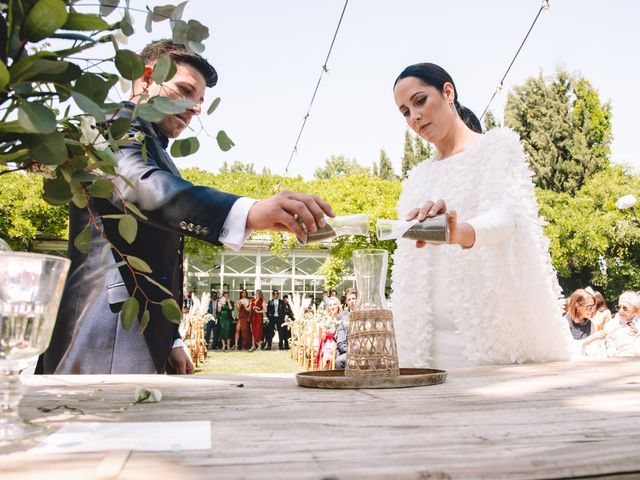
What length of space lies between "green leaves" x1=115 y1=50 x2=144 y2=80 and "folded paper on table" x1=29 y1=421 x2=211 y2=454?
1.59ft

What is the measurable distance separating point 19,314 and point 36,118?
26 cm

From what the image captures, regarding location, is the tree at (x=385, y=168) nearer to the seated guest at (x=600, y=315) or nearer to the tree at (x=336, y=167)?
the tree at (x=336, y=167)

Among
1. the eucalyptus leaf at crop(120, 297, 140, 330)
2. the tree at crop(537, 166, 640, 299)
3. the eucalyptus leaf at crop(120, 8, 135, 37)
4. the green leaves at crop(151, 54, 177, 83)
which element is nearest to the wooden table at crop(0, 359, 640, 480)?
the eucalyptus leaf at crop(120, 297, 140, 330)

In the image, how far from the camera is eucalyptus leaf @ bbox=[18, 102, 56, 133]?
0.65m

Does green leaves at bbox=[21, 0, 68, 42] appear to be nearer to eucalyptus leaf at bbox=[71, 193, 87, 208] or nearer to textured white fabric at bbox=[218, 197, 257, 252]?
eucalyptus leaf at bbox=[71, 193, 87, 208]

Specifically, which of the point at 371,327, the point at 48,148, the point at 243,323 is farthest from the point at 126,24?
the point at 243,323

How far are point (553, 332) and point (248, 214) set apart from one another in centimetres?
128

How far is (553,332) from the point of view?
211cm

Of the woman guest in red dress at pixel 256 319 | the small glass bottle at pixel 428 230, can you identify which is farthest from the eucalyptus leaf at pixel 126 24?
the woman guest in red dress at pixel 256 319

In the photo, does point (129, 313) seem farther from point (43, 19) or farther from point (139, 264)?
point (43, 19)

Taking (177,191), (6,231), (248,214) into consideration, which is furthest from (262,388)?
(6,231)

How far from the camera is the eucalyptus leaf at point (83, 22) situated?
798 mm

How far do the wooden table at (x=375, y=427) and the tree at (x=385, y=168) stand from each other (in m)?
44.3

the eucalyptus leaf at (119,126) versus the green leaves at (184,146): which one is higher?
the green leaves at (184,146)
